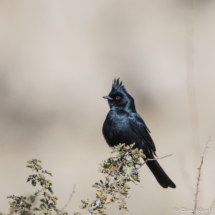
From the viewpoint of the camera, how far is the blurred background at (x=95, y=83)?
7887 millimetres

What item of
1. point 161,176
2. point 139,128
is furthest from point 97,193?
point 161,176

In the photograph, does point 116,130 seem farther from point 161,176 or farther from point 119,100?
point 161,176

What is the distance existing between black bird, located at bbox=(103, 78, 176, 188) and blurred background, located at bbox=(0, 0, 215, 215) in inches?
114

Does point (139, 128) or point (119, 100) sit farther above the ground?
point (119, 100)

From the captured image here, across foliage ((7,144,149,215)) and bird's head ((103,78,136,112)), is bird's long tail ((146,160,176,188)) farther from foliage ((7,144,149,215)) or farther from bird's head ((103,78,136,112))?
foliage ((7,144,149,215))

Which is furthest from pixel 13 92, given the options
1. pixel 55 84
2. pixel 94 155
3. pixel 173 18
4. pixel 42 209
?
pixel 42 209

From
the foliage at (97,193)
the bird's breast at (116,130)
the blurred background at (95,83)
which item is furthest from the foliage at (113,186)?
the blurred background at (95,83)

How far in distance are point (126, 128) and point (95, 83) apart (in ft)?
16.6

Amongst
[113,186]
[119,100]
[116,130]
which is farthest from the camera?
[119,100]

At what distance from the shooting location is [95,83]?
30.3ft

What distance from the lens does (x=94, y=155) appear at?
8.29 m

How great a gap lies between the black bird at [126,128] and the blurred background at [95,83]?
9.49ft

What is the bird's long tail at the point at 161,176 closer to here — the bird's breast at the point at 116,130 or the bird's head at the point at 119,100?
the bird's breast at the point at 116,130

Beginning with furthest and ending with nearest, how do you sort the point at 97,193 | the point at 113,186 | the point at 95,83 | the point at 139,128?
the point at 95,83 < the point at 139,128 < the point at 113,186 < the point at 97,193
